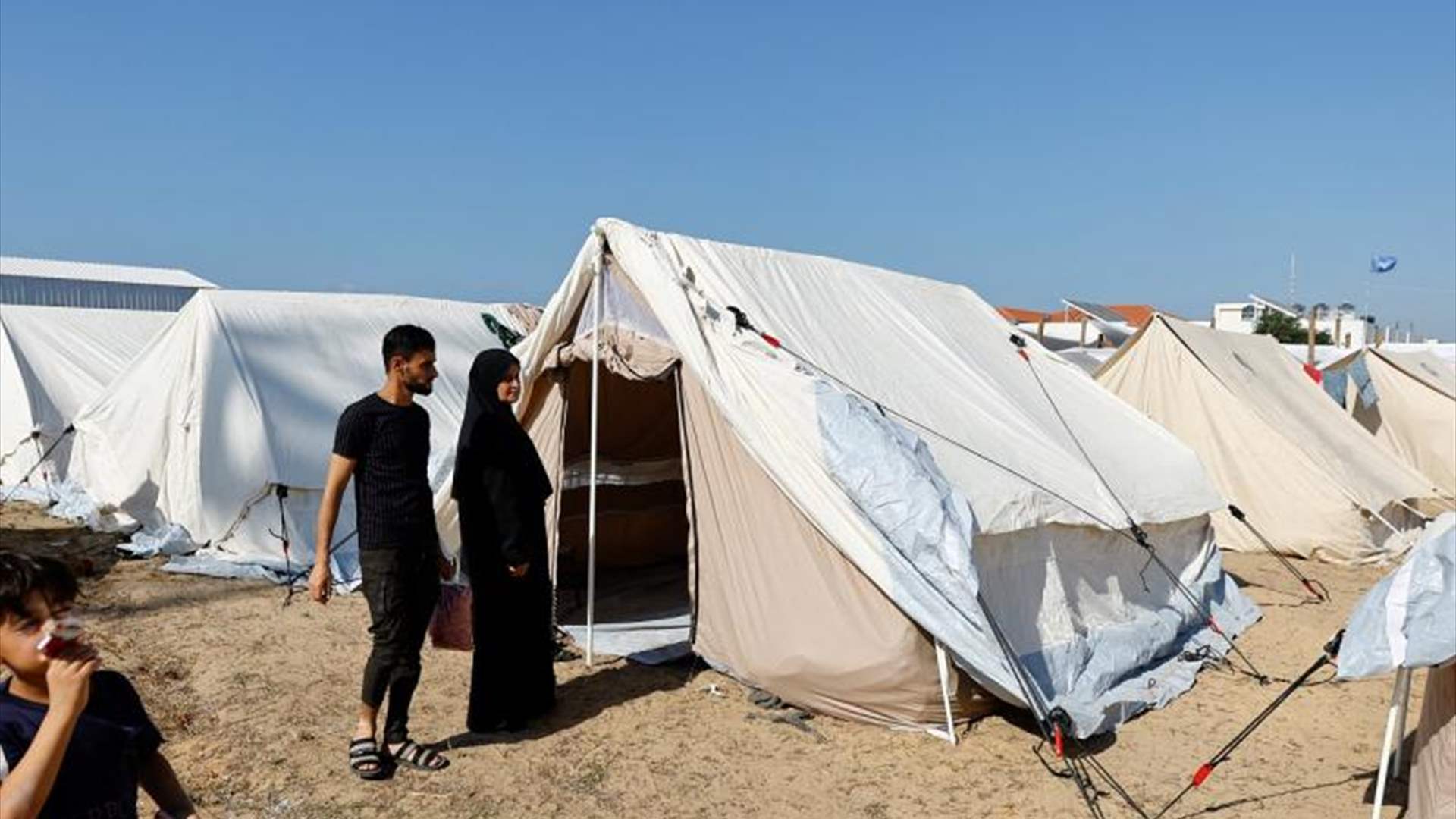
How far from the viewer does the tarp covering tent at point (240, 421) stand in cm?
843

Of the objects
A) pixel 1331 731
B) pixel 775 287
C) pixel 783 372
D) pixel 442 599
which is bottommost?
pixel 1331 731

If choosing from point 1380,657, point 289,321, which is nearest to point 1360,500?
point 1380,657

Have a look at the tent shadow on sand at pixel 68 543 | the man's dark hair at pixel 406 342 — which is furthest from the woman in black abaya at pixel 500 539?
the tent shadow on sand at pixel 68 543

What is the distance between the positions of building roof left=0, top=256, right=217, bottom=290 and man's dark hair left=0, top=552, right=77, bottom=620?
3118 cm

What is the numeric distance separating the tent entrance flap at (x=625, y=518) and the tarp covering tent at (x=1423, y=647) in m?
3.54

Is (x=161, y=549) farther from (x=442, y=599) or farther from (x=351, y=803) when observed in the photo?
(x=351, y=803)

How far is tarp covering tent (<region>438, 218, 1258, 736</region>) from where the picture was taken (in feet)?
15.2

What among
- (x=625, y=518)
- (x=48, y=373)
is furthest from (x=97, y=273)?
(x=625, y=518)

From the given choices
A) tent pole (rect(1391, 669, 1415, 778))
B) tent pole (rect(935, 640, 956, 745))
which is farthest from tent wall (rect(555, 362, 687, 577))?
tent pole (rect(1391, 669, 1415, 778))

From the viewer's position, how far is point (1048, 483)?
538 centimetres

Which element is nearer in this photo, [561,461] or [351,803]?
[351,803]

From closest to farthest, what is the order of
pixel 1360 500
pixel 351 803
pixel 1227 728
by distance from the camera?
1. pixel 351 803
2. pixel 1227 728
3. pixel 1360 500

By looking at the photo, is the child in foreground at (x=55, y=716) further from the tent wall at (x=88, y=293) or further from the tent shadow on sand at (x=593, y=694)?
the tent wall at (x=88, y=293)

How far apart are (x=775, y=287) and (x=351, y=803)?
3.35 metres
